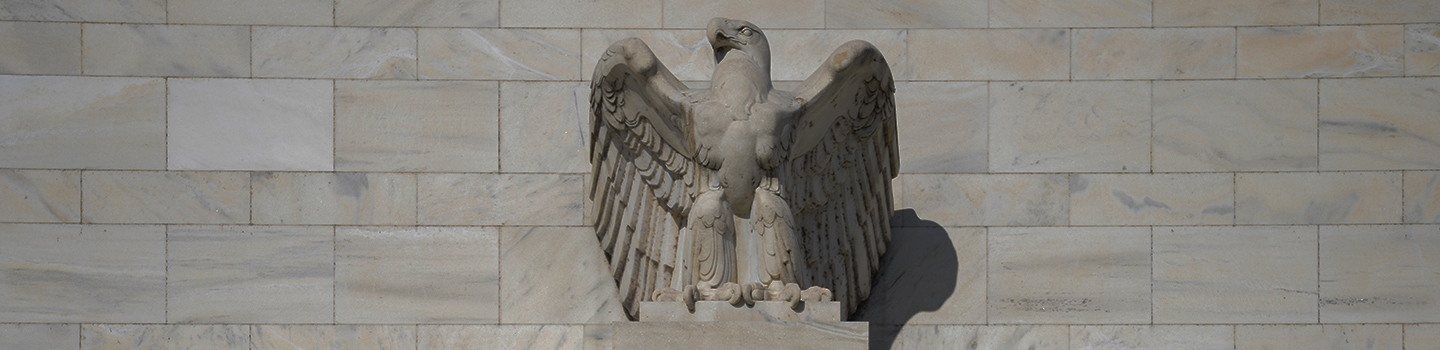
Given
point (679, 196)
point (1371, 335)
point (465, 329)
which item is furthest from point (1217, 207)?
point (465, 329)

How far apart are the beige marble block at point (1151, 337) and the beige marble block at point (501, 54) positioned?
129 inches

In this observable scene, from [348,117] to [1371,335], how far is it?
5.99 meters

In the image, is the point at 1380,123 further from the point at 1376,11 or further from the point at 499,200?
the point at 499,200

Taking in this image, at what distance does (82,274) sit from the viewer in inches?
340

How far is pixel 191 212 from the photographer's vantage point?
8727mm

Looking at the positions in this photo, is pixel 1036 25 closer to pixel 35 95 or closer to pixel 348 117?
pixel 348 117

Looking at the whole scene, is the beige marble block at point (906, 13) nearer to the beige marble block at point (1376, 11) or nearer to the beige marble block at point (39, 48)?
the beige marble block at point (1376, 11)

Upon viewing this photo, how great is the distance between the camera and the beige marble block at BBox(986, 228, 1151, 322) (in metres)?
8.68

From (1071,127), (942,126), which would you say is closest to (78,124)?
(942,126)

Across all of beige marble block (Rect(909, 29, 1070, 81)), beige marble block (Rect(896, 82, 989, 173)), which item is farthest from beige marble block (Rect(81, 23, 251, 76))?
beige marble block (Rect(909, 29, 1070, 81))

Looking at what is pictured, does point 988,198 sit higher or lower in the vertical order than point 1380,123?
lower

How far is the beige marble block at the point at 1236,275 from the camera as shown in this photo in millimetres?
8672

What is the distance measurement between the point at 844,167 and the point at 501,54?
2329mm

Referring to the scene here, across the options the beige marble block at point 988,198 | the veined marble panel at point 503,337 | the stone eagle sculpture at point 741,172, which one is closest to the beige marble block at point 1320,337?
the beige marble block at point 988,198
